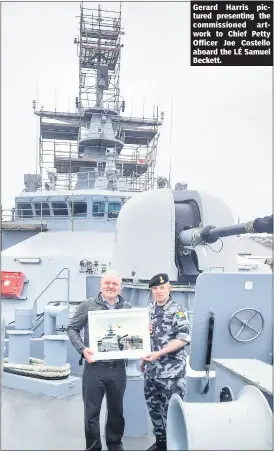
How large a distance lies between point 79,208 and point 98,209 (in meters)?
0.39

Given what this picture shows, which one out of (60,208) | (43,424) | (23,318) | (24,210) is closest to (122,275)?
(23,318)

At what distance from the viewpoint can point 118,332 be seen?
213cm

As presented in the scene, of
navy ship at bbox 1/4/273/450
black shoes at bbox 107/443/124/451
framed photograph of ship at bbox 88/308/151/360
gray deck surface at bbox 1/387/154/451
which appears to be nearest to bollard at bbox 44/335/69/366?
navy ship at bbox 1/4/273/450

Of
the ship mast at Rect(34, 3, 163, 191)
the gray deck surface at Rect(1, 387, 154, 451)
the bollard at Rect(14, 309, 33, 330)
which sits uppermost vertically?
the ship mast at Rect(34, 3, 163, 191)

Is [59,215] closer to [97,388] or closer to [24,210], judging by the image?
[24,210]

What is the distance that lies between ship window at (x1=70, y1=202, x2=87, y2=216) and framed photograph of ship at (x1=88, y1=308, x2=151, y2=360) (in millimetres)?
6692

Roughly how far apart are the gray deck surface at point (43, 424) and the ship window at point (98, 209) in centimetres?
547

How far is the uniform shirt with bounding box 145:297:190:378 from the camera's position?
232 centimetres

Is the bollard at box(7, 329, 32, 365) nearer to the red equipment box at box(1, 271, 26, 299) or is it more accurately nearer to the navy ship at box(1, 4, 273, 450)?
the navy ship at box(1, 4, 273, 450)

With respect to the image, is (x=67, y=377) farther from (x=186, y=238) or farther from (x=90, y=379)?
(x=186, y=238)

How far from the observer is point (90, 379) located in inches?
89.9

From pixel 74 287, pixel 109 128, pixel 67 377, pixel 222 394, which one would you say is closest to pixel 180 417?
pixel 222 394

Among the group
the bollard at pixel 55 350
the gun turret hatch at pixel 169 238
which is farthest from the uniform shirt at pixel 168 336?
the gun turret hatch at pixel 169 238

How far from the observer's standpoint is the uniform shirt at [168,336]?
232 cm
